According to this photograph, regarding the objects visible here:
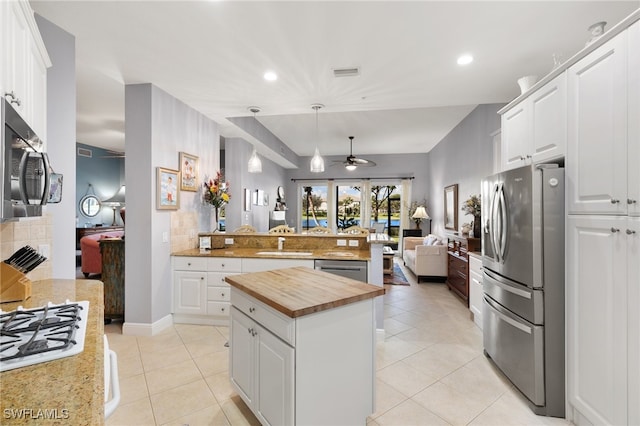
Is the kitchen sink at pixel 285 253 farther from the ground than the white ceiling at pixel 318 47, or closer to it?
closer to it

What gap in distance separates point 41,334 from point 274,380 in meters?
1.02

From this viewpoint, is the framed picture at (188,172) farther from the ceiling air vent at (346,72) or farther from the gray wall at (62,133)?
the ceiling air vent at (346,72)

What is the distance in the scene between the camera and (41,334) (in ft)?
3.47

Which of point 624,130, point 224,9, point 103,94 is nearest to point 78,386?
point 224,9

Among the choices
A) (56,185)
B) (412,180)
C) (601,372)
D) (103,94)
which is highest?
(103,94)

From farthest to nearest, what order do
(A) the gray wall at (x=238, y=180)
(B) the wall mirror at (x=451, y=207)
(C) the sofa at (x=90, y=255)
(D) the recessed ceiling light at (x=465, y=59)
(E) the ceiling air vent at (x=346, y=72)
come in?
1. (B) the wall mirror at (x=451, y=207)
2. (A) the gray wall at (x=238, y=180)
3. (C) the sofa at (x=90, y=255)
4. (E) the ceiling air vent at (x=346, y=72)
5. (D) the recessed ceiling light at (x=465, y=59)

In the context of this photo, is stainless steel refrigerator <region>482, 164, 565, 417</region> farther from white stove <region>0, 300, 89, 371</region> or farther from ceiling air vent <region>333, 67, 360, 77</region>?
white stove <region>0, 300, 89, 371</region>

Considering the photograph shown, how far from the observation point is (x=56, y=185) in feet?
6.10

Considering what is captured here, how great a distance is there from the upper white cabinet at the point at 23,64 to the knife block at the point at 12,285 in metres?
0.79

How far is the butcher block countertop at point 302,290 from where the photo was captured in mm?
1497

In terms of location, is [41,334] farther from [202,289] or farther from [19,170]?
[202,289]

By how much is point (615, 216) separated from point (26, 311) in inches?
117

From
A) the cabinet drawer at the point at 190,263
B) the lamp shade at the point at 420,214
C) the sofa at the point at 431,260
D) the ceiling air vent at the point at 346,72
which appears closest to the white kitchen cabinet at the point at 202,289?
the cabinet drawer at the point at 190,263

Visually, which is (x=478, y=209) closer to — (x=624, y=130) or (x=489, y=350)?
(x=489, y=350)
